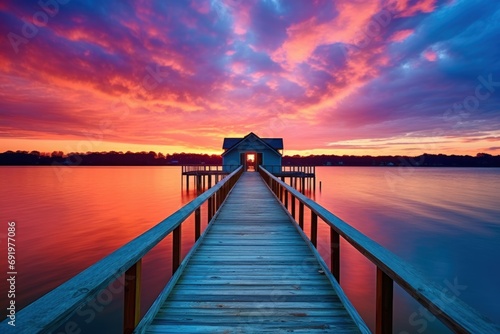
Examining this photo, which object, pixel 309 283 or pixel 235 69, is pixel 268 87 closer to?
pixel 235 69

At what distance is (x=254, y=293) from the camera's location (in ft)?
10.5

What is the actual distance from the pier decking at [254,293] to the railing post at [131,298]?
19cm

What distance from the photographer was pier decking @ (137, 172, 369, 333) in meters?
2.55

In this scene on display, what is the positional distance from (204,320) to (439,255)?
13.4 metres

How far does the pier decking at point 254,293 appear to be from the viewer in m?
2.55

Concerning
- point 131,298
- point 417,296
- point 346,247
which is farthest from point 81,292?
point 346,247

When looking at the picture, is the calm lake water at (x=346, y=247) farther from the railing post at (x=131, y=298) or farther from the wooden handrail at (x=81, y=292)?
the wooden handrail at (x=81, y=292)

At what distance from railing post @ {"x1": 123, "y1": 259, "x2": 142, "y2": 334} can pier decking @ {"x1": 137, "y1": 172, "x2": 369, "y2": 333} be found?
189 mm

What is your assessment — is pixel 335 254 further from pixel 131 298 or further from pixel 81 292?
pixel 81 292

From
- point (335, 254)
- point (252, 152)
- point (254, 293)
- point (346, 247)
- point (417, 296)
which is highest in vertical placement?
point (252, 152)

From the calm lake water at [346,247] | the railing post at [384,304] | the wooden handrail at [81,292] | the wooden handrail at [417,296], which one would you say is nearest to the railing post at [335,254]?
the wooden handrail at [417,296]

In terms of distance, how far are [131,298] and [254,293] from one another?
156 cm

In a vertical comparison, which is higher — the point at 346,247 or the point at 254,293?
the point at 254,293

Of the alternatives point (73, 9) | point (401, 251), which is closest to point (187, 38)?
point (73, 9)
